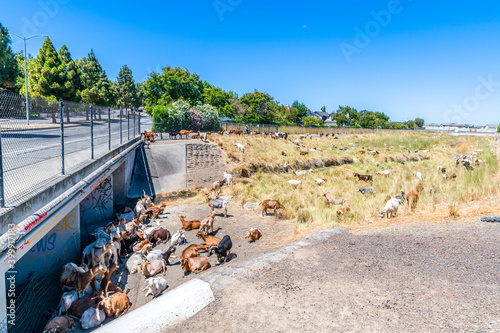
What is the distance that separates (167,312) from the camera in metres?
5.68

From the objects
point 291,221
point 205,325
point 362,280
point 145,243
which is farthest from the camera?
point 291,221

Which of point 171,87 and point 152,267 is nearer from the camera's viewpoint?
point 152,267

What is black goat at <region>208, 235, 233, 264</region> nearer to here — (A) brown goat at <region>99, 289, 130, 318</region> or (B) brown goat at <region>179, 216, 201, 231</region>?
(A) brown goat at <region>99, 289, 130, 318</region>

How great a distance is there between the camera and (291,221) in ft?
43.8

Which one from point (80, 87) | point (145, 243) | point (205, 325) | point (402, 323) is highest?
point (80, 87)

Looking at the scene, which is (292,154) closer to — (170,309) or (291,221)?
(291,221)

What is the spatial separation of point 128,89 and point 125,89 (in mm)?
914

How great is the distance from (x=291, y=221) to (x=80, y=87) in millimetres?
33340

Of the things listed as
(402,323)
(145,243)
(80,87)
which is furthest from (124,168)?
(80,87)

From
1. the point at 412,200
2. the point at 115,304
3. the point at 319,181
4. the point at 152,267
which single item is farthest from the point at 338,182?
the point at 115,304

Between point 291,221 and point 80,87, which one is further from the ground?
point 80,87

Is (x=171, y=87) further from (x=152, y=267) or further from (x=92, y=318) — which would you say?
(x=92, y=318)

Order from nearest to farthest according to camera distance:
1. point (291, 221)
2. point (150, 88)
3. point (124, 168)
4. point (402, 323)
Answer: point (402, 323), point (291, 221), point (124, 168), point (150, 88)

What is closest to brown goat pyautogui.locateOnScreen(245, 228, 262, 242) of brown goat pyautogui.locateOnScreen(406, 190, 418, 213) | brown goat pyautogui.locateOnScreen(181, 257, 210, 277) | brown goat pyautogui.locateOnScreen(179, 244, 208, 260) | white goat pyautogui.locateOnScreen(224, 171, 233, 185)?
brown goat pyautogui.locateOnScreen(179, 244, 208, 260)
